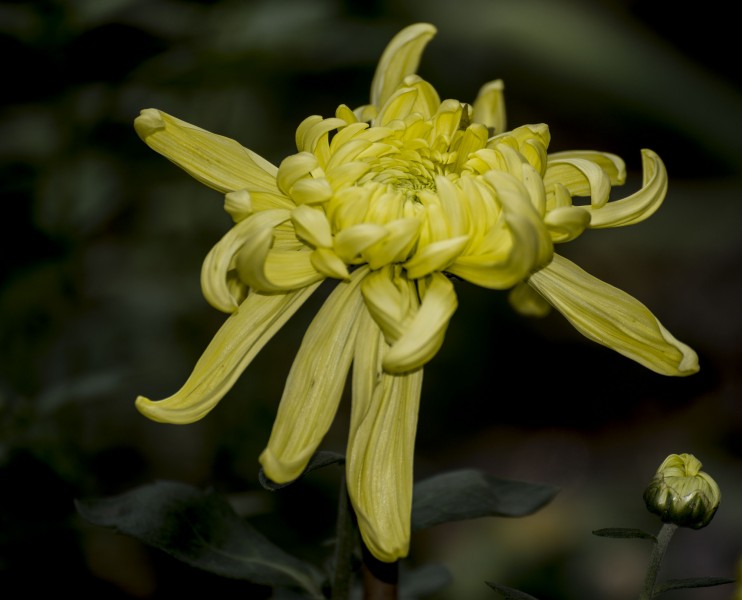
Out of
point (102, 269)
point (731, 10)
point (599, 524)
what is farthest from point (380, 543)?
point (731, 10)

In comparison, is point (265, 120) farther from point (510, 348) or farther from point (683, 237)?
point (683, 237)

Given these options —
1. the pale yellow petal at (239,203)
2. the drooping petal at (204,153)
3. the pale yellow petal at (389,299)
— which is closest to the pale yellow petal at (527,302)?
the pale yellow petal at (389,299)

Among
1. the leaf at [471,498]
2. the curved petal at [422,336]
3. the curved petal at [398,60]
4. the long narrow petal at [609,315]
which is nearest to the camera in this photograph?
the curved petal at [422,336]

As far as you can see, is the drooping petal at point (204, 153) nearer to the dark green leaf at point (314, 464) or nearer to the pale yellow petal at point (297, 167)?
the pale yellow petal at point (297, 167)

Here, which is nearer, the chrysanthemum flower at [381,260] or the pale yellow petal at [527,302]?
the chrysanthemum flower at [381,260]

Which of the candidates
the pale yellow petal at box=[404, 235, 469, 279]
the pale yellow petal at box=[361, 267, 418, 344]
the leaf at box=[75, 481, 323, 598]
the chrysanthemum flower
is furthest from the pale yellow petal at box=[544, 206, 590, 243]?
Answer: the leaf at box=[75, 481, 323, 598]
